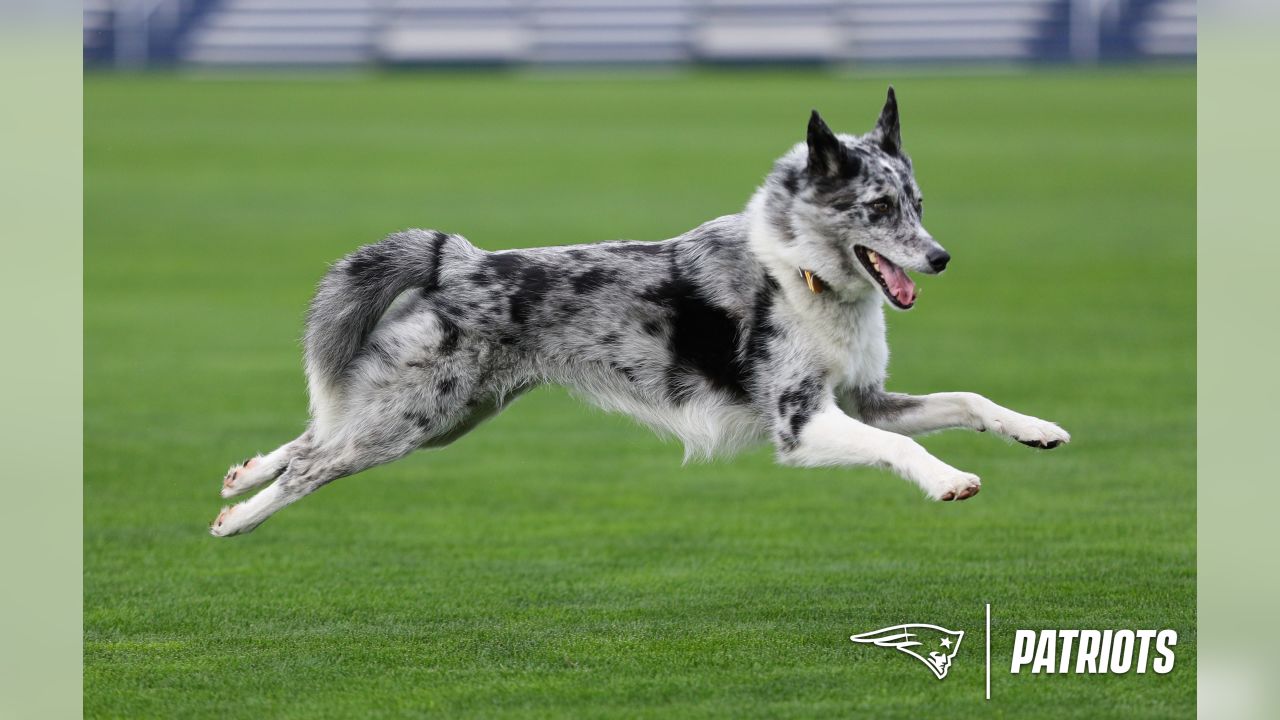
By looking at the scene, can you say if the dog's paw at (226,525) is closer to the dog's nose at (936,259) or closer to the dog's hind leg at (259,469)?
the dog's hind leg at (259,469)

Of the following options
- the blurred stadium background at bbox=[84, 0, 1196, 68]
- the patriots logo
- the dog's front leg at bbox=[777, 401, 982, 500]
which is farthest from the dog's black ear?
the blurred stadium background at bbox=[84, 0, 1196, 68]

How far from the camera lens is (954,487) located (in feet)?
19.6

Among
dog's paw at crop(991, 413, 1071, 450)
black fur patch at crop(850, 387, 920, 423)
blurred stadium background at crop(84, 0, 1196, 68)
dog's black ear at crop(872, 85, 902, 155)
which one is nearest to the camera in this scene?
dog's paw at crop(991, 413, 1071, 450)

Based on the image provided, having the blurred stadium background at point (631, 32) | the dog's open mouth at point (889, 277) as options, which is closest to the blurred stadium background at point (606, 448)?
the dog's open mouth at point (889, 277)

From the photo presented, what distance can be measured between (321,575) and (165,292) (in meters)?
12.3

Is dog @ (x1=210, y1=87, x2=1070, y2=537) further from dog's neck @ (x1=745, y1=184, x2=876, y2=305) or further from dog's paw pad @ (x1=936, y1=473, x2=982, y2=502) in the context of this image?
dog's paw pad @ (x1=936, y1=473, x2=982, y2=502)

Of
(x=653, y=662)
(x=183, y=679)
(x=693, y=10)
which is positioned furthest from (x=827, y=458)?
(x=693, y=10)

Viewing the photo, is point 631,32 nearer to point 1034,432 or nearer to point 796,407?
point 796,407

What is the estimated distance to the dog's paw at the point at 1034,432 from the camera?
637 cm

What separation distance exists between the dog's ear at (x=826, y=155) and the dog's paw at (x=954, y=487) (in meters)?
1.25

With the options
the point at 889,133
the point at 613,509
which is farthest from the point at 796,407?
the point at 613,509

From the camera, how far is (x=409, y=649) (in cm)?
707

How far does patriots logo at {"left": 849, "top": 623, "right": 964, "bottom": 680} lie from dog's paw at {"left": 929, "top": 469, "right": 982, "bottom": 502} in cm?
89

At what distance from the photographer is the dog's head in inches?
253
